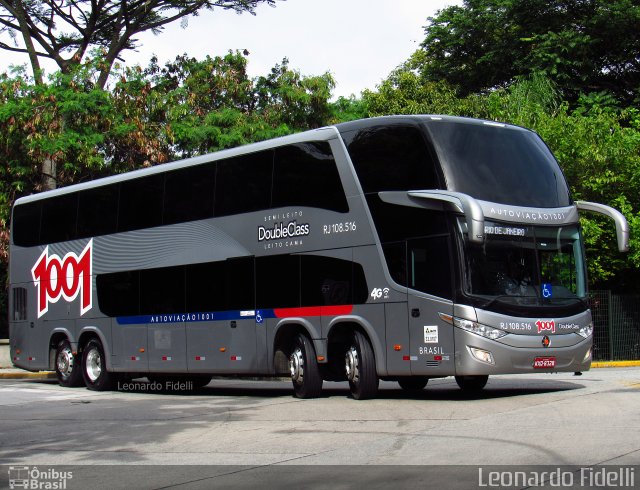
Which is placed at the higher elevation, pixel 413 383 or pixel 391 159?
pixel 391 159

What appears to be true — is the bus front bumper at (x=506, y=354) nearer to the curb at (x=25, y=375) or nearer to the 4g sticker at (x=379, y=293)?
the 4g sticker at (x=379, y=293)

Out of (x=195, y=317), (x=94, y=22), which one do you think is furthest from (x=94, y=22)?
(x=195, y=317)

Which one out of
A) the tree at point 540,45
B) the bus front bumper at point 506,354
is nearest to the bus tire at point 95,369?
the bus front bumper at point 506,354

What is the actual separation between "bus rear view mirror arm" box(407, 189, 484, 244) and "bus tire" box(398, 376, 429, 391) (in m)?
4.39

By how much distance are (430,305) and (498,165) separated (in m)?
2.48

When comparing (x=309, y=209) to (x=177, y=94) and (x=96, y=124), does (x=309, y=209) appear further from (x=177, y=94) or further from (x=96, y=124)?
(x=177, y=94)

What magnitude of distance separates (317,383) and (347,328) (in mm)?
1136

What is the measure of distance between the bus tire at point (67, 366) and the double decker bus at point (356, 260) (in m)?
1.45

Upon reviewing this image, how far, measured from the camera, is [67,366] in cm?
2341

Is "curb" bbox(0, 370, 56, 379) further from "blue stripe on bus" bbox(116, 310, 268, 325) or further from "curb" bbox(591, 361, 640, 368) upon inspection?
"curb" bbox(591, 361, 640, 368)

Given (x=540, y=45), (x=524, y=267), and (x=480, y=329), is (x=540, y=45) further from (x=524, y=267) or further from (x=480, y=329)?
(x=480, y=329)

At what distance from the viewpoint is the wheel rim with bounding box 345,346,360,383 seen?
16.2 m

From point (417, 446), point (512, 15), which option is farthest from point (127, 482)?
point (512, 15)

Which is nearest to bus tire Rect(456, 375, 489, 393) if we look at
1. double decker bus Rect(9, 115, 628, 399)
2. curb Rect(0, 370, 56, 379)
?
double decker bus Rect(9, 115, 628, 399)
